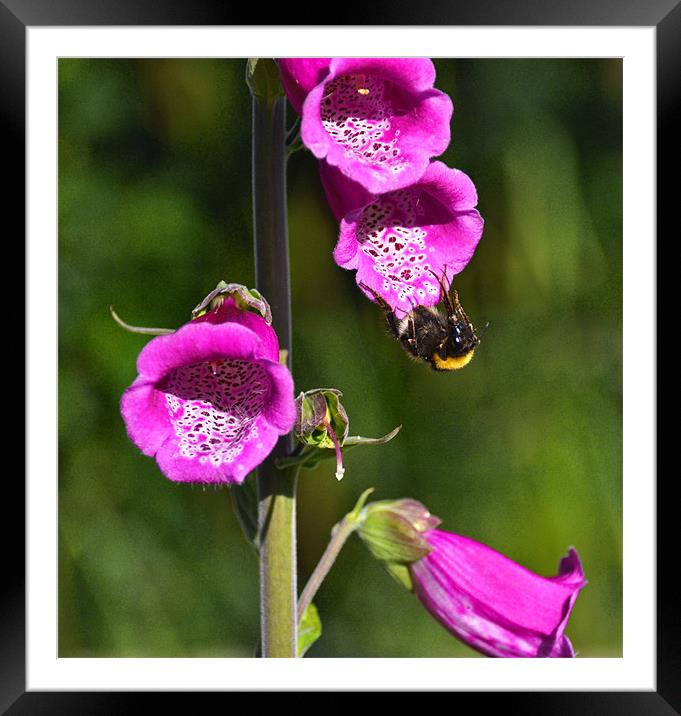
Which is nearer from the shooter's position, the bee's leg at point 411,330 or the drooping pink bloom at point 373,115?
the drooping pink bloom at point 373,115

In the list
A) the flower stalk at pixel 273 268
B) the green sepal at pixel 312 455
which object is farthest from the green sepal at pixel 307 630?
the green sepal at pixel 312 455

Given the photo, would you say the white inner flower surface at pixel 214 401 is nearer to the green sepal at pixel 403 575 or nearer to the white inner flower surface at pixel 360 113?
the white inner flower surface at pixel 360 113

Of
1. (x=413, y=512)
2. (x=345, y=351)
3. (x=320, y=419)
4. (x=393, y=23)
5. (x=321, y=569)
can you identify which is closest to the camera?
(x=320, y=419)

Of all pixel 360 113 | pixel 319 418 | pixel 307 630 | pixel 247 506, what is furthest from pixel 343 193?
pixel 307 630

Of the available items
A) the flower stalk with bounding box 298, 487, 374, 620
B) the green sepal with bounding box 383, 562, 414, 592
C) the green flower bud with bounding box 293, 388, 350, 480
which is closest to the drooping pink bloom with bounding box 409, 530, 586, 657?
the green sepal with bounding box 383, 562, 414, 592

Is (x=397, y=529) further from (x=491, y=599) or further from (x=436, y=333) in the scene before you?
(x=436, y=333)

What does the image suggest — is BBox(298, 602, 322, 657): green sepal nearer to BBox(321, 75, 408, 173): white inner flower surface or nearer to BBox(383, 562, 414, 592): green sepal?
BBox(383, 562, 414, 592): green sepal

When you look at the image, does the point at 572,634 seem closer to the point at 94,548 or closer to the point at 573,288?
the point at 573,288

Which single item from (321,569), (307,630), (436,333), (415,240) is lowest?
(307,630)
